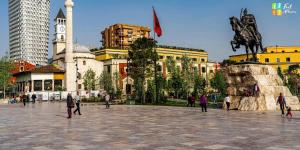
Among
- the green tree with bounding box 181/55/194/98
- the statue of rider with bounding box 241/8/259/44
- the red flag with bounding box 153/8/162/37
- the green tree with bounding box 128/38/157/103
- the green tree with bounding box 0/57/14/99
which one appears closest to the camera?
the statue of rider with bounding box 241/8/259/44

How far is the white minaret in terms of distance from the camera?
245ft

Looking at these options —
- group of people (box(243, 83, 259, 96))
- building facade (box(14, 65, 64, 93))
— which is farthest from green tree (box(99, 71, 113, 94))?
group of people (box(243, 83, 259, 96))

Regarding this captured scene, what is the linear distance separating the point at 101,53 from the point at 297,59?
5322 cm

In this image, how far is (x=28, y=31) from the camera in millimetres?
177375

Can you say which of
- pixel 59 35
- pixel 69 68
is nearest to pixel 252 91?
pixel 69 68

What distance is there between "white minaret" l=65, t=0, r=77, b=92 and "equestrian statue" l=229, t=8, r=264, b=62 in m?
51.5

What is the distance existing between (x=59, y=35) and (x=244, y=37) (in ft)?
242

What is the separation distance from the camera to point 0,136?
14.1 metres

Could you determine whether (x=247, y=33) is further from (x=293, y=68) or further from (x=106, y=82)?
(x=293, y=68)

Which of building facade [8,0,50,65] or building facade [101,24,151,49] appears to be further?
building facade [8,0,50,65]

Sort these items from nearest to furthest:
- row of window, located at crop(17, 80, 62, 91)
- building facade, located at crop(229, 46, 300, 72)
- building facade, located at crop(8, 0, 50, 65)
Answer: row of window, located at crop(17, 80, 62, 91) → building facade, located at crop(229, 46, 300, 72) → building facade, located at crop(8, 0, 50, 65)

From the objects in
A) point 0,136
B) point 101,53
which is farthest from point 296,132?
point 101,53

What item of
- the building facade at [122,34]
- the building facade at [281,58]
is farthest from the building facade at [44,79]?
the building facade at [281,58]

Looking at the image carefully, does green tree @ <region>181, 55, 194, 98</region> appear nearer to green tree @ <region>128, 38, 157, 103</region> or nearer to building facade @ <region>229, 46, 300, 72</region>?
green tree @ <region>128, 38, 157, 103</region>
